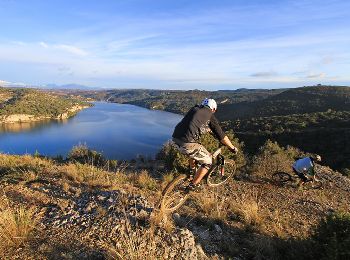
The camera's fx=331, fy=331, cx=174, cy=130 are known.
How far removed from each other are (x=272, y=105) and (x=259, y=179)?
6520cm

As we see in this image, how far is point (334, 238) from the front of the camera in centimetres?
429

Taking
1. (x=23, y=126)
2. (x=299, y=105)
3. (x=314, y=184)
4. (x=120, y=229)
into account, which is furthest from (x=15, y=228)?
(x=23, y=126)

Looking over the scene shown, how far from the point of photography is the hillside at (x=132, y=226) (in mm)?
3842

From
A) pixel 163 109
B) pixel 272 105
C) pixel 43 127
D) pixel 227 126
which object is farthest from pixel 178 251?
pixel 163 109

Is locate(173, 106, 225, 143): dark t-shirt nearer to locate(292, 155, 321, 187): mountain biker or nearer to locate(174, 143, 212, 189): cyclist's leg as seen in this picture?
locate(174, 143, 212, 189): cyclist's leg

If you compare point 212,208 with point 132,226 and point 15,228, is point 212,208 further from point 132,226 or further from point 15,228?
point 15,228

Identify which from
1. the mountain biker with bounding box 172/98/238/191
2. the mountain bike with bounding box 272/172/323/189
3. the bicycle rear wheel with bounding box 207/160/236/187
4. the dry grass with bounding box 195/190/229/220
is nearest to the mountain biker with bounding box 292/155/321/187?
the mountain bike with bounding box 272/172/323/189

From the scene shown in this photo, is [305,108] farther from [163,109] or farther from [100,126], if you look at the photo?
[163,109]

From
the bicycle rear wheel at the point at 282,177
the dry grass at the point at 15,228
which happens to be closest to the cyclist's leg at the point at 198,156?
the dry grass at the point at 15,228

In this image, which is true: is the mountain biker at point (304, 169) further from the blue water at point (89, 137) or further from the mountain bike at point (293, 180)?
the blue water at point (89, 137)

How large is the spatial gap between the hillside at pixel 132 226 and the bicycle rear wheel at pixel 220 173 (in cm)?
31

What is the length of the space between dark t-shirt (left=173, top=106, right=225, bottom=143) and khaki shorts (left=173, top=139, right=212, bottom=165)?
0.08 metres

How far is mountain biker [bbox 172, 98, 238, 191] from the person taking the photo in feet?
17.4

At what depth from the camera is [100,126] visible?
3509 inches
